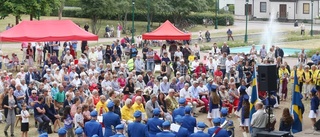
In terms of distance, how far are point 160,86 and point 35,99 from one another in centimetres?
461

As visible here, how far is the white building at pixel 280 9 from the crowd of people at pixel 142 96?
45.4 metres

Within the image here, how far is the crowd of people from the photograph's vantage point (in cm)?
1739

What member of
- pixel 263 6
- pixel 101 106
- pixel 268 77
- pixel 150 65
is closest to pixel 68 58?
pixel 150 65

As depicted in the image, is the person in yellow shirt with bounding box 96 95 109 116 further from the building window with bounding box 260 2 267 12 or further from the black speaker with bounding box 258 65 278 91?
the building window with bounding box 260 2 267 12

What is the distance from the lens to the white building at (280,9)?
78.4 m

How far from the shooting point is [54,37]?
30359 mm

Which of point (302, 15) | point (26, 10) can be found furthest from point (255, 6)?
point (26, 10)

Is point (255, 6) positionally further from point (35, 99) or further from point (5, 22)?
point (35, 99)

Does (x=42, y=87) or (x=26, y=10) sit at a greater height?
(x=26, y=10)

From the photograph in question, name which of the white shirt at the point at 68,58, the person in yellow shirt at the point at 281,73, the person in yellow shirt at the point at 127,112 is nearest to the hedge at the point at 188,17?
the white shirt at the point at 68,58

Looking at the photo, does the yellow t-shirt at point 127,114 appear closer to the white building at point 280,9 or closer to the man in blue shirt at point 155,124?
the man in blue shirt at point 155,124

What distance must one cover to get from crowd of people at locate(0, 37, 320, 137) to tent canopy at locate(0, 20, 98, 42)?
954 millimetres

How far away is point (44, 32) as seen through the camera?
30594mm

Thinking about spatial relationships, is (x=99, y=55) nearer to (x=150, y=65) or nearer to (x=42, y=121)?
(x=150, y=65)
